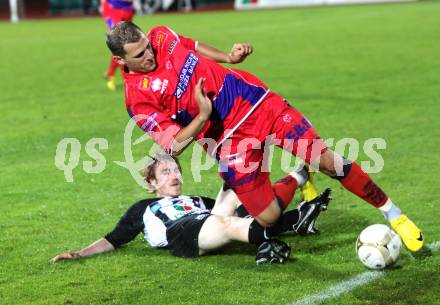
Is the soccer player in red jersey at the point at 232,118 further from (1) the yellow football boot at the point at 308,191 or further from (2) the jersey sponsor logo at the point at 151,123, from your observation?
(1) the yellow football boot at the point at 308,191

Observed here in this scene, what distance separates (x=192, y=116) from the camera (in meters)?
6.04

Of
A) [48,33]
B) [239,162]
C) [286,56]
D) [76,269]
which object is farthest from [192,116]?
[48,33]

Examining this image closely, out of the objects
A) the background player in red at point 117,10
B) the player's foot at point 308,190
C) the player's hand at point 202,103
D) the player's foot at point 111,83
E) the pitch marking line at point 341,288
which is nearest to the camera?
the pitch marking line at point 341,288

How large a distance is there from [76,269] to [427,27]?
18.8m

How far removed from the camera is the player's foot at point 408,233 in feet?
19.4

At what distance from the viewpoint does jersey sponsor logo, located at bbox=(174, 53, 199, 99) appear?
5.97 meters

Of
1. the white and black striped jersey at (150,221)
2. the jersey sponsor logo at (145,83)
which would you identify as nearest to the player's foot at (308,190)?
the white and black striped jersey at (150,221)

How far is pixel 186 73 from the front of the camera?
6.04m

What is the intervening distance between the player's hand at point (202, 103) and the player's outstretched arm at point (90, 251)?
4.66ft

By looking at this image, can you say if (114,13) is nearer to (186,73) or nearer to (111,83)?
(111,83)

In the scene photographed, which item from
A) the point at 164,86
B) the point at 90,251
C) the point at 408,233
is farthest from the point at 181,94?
the point at 408,233

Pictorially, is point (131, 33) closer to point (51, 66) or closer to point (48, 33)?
point (51, 66)

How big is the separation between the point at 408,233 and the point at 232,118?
4.71 feet

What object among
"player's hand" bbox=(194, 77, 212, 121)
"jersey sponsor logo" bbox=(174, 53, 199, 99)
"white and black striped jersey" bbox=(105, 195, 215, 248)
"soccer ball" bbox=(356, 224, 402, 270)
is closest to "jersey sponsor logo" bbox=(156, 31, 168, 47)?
"jersey sponsor logo" bbox=(174, 53, 199, 99)
